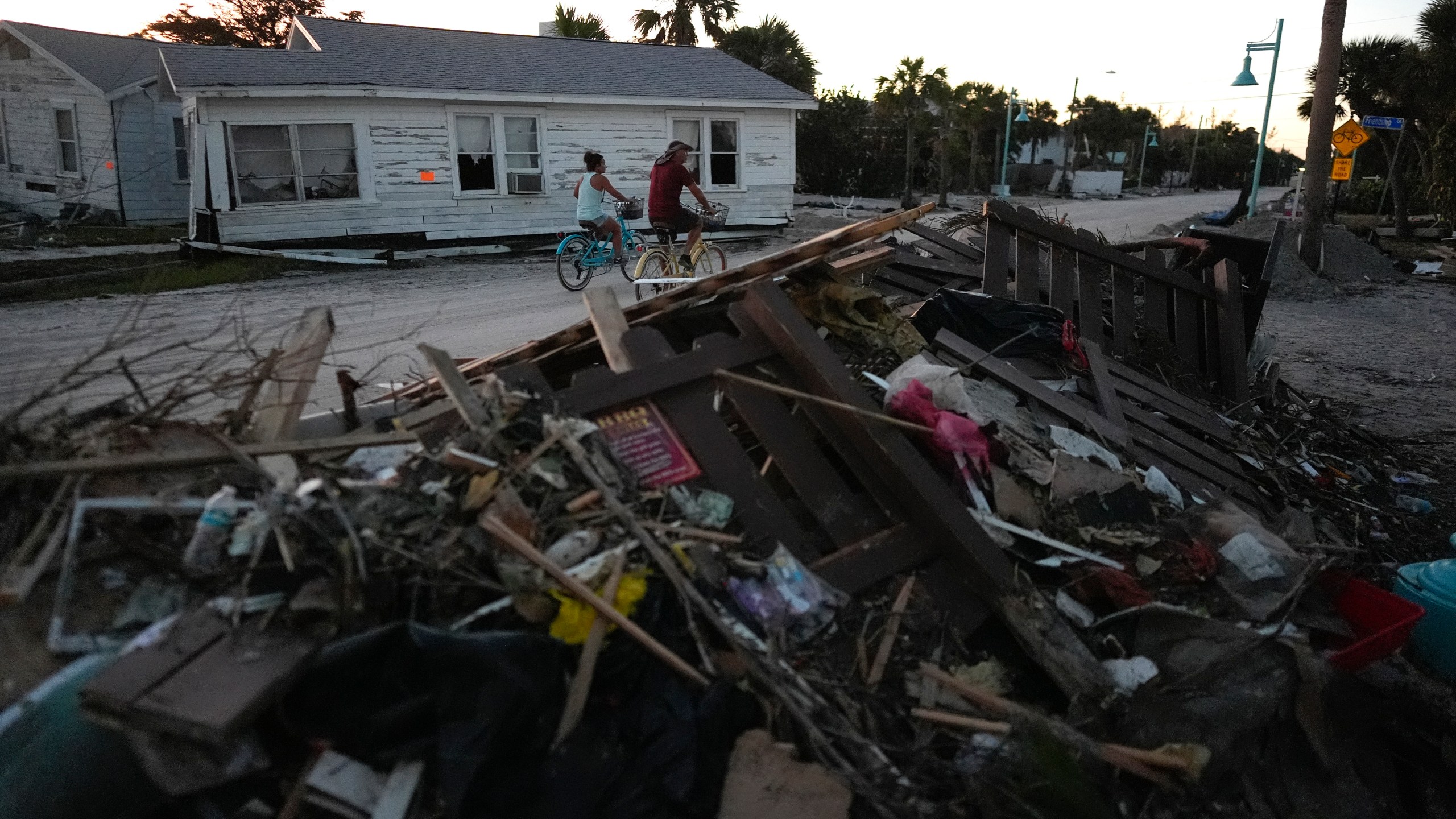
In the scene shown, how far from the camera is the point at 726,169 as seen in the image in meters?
19.4

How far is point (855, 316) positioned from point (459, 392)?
2.20 meters

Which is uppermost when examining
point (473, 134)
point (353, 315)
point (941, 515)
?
point (473, 134)

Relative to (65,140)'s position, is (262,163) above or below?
below

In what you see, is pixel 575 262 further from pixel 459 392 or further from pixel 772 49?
pixel 772 49

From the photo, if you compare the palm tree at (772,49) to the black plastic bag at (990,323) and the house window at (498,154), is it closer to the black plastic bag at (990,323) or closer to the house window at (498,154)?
the house window at (498,154)

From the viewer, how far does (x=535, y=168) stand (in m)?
17.5

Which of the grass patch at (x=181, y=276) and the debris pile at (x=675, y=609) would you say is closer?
the debris pile at (x=675, y=609)

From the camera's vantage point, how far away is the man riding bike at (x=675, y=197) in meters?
10.6

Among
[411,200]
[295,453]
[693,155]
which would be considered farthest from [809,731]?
[693,155]

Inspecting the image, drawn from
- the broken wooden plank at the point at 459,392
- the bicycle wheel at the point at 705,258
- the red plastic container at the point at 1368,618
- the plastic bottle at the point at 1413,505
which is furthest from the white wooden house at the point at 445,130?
the red plastic container at the point at 1368,618

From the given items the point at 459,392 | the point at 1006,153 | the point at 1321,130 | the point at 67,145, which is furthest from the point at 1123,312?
the point at 1006,153

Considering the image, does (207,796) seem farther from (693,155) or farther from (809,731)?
(693,155)

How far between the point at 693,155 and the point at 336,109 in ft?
22.6

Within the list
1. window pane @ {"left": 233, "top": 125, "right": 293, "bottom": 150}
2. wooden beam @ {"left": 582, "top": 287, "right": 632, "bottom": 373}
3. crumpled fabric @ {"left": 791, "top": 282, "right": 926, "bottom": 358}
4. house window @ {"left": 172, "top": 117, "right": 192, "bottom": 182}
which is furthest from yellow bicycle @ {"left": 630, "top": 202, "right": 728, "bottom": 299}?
house window @ {"left": 172, "top": 117, "right": 192, "bottom": 182}
